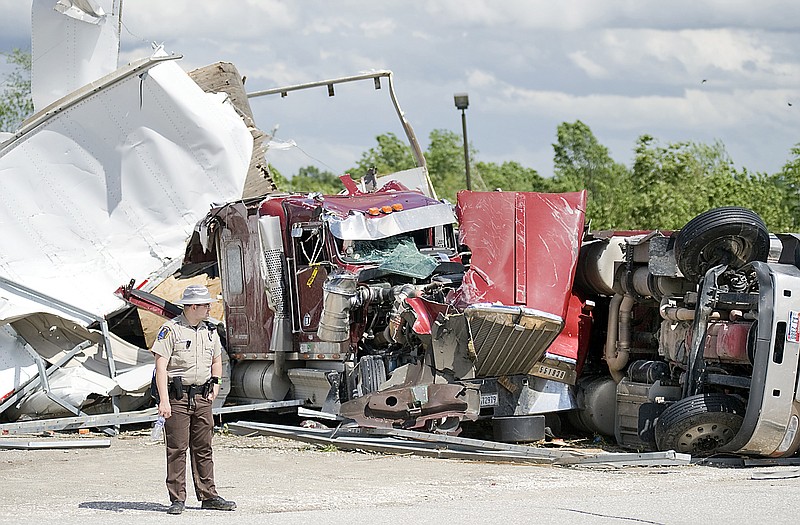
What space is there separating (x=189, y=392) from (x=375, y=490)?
6.07 ft

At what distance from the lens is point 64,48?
54.4 ft

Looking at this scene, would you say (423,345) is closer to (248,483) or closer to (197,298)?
(248,483)

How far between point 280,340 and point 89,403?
2.55 meters

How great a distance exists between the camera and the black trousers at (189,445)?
788 centimetres

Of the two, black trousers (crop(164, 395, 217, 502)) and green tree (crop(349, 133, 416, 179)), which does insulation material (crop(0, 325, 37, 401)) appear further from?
green tree (crop(349, 133, 416, 179))

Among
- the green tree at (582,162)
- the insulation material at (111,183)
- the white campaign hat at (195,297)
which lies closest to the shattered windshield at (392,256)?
the insulation material at (111,183)

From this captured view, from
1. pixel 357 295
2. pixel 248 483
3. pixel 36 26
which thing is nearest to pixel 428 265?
pixel 357 295

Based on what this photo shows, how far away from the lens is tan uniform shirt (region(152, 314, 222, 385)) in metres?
7.95

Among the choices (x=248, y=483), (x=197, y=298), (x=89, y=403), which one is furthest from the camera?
(x=89, y=403)

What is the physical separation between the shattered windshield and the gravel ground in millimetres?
2188

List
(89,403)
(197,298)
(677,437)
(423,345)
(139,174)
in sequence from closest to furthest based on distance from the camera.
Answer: (197,298) → (677,437) → (423,345) → (89,403) → (139,174)

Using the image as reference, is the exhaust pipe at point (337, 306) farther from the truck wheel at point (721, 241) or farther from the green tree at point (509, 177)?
the green tree at point (509, 177)

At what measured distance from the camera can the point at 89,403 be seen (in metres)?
14.0

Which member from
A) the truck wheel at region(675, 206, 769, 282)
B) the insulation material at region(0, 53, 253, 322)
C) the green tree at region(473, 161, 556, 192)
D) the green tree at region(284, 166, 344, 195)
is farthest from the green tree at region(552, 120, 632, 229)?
the truck wheel at region(675, 206, 769, 282)
